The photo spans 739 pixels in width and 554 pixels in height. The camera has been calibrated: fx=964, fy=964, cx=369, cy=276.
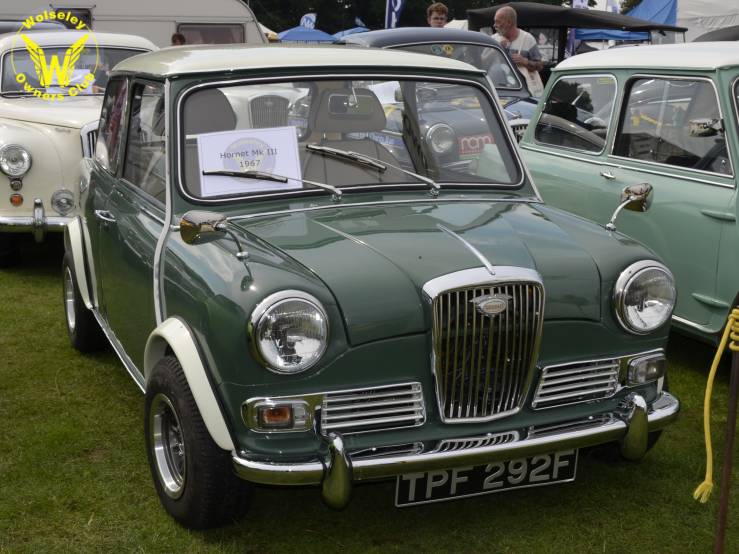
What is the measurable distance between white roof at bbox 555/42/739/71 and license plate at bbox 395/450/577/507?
2.70m

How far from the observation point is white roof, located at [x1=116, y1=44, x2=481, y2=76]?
400 centimetres

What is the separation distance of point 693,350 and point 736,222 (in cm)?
120

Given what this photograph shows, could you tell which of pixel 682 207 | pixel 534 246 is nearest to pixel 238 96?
pixel 534 246

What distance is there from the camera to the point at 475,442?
10.4 ft

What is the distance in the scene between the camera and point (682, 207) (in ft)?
16.9

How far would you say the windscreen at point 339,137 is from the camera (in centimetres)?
382

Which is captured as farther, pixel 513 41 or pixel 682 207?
pixel 513 41

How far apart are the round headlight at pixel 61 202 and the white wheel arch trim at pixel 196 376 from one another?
159 inches

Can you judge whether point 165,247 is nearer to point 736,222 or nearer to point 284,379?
point 284,379

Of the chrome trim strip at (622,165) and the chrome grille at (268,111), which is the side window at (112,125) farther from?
the chrome trim strip at (622,165)

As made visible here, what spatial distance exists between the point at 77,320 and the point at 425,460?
2979mm

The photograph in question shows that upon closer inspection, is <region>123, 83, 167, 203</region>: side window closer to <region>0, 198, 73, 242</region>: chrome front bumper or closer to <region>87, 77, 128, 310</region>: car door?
<region>87, 77, 128, 310</region>: car door

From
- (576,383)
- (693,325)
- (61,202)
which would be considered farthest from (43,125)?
(576,383)

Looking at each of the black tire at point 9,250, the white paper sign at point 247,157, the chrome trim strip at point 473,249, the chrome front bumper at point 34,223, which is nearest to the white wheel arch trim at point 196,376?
the white paper sign at point 247,157
